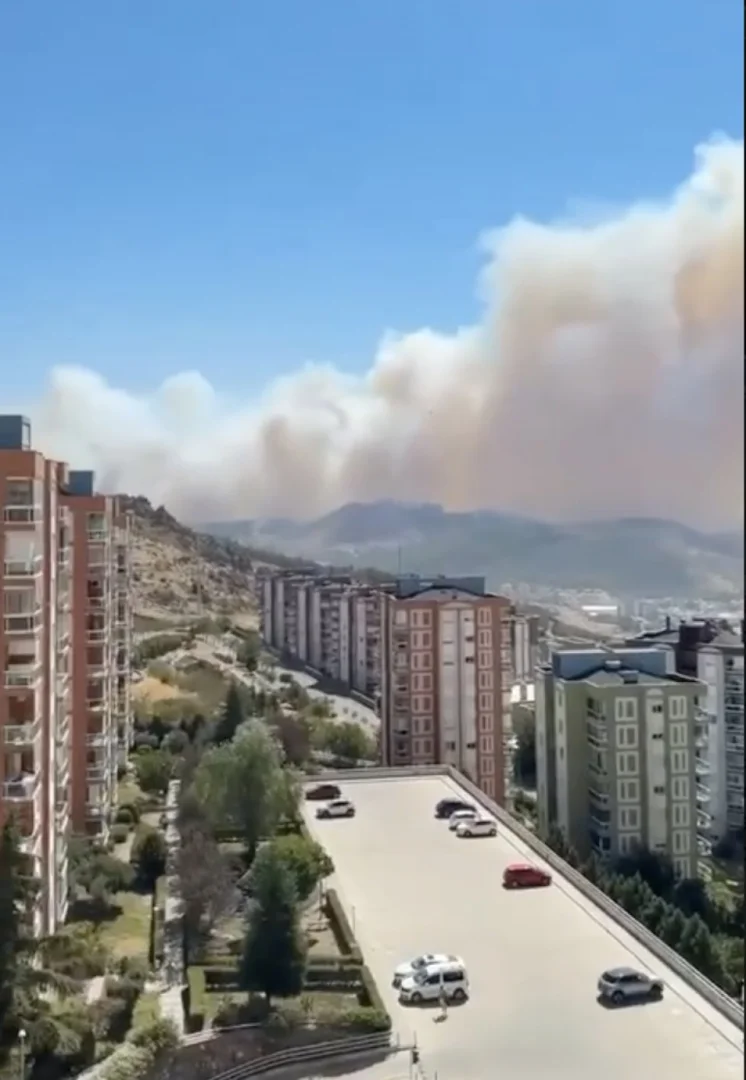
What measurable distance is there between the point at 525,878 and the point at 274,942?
1291 mm

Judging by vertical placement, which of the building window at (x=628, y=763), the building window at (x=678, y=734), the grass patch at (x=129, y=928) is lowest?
the grass patch at (x=129, y=928)

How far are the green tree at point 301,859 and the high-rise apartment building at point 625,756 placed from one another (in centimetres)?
206

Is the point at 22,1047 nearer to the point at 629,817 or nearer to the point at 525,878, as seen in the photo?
the point at 525,878

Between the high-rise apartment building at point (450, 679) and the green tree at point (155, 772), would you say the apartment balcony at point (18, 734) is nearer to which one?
the green tree at point (155, 772)

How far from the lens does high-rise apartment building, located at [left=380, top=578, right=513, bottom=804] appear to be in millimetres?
7109

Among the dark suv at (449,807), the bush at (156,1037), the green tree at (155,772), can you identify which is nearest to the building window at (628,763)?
the dark suv at (449,807)

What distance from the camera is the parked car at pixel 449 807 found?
5648 mm

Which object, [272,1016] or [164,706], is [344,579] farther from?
[272,1016]

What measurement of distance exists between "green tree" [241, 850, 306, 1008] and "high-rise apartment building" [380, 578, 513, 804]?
3444mm

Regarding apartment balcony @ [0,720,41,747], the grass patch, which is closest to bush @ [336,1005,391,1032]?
the grass patch

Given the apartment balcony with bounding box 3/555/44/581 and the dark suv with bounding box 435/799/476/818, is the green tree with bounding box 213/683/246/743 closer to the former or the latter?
the dark suv with bounding box 435/799/476/818

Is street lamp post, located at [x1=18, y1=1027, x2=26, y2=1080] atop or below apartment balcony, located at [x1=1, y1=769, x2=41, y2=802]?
below

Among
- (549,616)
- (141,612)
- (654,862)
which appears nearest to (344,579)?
(141,612)

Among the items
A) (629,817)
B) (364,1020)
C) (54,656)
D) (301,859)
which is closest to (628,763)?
(629,817)
